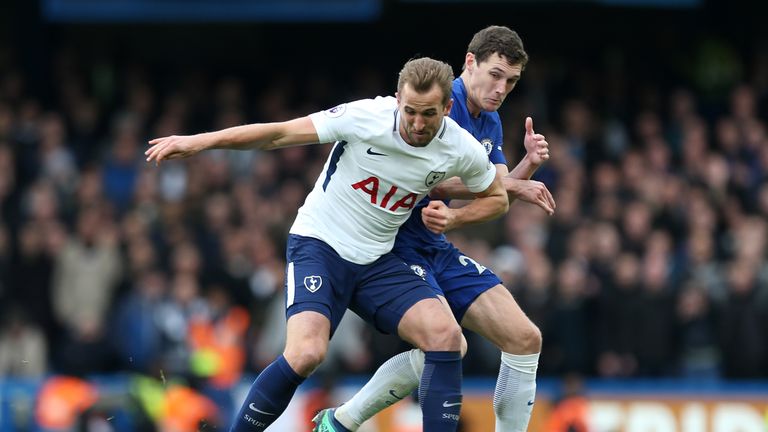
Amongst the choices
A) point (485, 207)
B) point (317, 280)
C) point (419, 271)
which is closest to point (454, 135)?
point (485, 207)

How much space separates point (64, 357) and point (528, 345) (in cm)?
807

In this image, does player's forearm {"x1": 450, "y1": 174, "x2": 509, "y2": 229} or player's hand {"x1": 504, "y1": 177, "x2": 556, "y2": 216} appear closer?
player's forearm {"x1": 450, "y1": 174, "x2": 509, "y2": 229}

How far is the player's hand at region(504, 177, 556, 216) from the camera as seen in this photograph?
8367mm

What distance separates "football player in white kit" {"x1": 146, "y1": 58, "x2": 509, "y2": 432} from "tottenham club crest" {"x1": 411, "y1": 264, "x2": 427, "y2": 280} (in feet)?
0.22

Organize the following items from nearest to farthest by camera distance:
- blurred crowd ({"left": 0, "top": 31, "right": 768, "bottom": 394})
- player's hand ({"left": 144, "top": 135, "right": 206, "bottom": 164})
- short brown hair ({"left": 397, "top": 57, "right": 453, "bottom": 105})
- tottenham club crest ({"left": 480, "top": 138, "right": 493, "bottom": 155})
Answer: player's hand ({"left": 144, "top": 135, "right": 206, "bottom": 164}) < short brown hair ({"left": 397, "top": 57, "right": 453, "bottom": 105}) < tottenham club crest ({"left": 480, "top": 138, "right": 493, "bottom": 155}) < blurred crowd ({"left": 0, "top": 31, "right": 768, "bottom": 394})

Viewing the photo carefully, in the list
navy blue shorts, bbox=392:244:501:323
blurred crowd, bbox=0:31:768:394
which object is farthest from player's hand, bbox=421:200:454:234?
blurred crowd, bbox=0:31:768:394

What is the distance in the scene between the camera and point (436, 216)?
25.7 ft

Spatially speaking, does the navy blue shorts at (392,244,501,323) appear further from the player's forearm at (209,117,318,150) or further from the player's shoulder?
the player's forearm at (209,117,318,150)

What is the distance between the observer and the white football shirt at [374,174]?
796 cm

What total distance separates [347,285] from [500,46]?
1670 mm

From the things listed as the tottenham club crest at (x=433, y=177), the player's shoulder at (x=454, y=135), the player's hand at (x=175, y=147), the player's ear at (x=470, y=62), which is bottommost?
the tottenham club crest at (x=433, y=177)

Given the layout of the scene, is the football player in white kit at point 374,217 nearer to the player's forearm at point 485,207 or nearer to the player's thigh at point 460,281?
the player's forearm at point 485,207

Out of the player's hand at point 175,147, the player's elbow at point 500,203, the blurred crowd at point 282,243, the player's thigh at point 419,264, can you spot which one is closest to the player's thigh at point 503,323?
the player's thigh at point 419,264

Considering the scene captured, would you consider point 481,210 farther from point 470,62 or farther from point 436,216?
point 470,62
